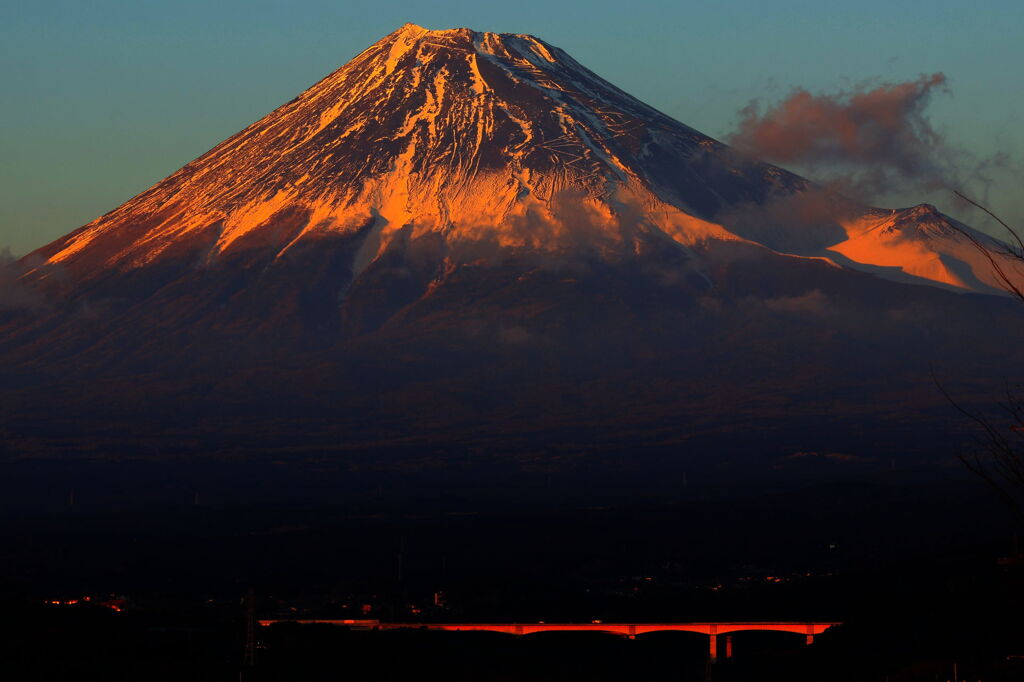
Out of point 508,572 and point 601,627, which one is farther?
point 508,572

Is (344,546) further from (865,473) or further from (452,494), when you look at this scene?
(865,473)

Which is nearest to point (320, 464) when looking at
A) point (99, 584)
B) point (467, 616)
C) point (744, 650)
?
point (99, 584)

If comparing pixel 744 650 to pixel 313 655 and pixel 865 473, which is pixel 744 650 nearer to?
pixel 313 655

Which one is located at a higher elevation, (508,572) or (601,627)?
(508,572)

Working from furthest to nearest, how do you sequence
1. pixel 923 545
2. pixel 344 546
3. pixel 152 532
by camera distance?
1. pixel 152 532
2. pixel 344 546
3. pixel 923 545

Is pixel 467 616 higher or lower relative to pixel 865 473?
lower

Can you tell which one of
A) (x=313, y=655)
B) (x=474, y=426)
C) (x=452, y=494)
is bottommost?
(x=313, y=655)

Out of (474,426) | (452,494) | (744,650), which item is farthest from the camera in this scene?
(474,426)

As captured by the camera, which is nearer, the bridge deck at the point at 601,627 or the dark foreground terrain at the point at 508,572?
the dark foreground terrain at the point at 508,572

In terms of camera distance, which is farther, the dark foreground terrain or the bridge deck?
the bridge deck

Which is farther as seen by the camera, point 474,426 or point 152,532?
point 474,426
